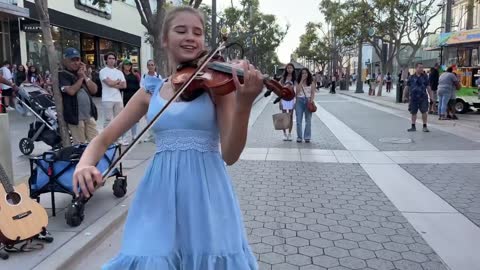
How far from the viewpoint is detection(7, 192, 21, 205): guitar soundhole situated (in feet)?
12.6

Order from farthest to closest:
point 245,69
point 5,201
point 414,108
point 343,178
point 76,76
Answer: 1. point 414,108
2. point 343,178
3. point 76,76
4. point 5,201
5. point 245,69

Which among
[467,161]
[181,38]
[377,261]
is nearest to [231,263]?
[181,38]

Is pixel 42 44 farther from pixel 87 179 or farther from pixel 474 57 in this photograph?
pixel 87 179

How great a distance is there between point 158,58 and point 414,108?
6.52 meters

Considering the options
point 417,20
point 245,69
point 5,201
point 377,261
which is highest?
point 417,20

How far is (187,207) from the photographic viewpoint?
1892 millimetres

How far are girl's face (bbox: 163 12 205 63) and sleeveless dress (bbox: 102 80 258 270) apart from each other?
273 mm

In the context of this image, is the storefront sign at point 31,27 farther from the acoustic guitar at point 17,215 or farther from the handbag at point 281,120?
the acoustic guitar at point 17,215

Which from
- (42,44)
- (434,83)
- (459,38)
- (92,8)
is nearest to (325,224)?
(434,83)

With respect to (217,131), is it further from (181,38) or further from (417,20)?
(417,20)

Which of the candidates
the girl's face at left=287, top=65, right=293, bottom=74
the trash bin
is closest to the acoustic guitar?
the girl's face at left=287, top=65, right=293, bottom=74

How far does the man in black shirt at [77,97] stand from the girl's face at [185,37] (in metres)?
4.60

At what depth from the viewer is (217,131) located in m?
1.96

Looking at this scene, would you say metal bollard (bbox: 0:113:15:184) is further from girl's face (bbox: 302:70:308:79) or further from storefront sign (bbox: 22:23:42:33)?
storefront sign (bbox: 22:23:42:33)
